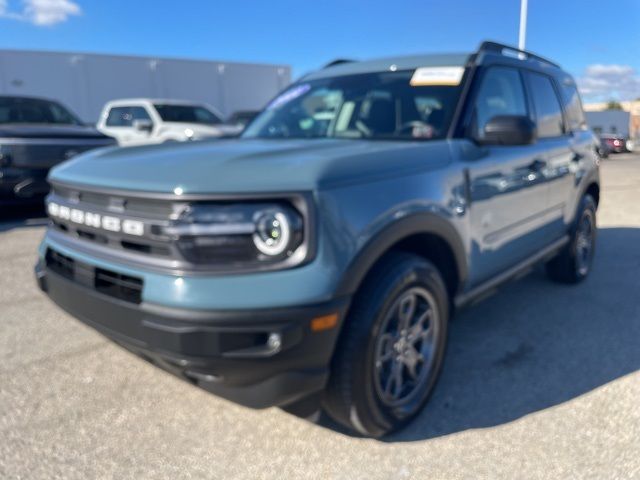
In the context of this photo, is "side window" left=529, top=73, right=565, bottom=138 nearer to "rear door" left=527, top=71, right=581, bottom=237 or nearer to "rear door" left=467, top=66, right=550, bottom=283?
"rear door" left=527, top=71, right=581, bottom=237

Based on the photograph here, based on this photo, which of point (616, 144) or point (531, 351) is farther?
point (616, 144)

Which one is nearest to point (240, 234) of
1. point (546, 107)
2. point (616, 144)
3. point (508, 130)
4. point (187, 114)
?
point (508, 130)

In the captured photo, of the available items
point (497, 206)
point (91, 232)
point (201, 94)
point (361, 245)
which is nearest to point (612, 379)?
point (497, 206)

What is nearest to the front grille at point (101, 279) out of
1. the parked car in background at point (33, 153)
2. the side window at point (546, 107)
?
the side window at point (546, 107)

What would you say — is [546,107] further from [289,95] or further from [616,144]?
[616,144]

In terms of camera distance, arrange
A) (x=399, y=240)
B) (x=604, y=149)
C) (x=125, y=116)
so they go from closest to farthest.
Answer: (x=399, y=240)
(x=125, y=116)
(x=604, y=149)

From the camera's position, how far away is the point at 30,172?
6.61m

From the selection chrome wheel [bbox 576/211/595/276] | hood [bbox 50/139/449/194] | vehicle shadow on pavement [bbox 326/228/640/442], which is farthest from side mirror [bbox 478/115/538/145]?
chrome wheel [bbox 576/211/595/276]

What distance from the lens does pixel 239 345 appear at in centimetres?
184

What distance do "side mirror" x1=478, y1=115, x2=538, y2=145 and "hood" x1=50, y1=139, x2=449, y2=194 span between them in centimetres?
33

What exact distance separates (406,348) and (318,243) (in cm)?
86

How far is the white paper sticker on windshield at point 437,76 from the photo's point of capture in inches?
118

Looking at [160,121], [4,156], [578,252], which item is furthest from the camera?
[160,121]

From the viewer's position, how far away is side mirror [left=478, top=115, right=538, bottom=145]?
107 inches
